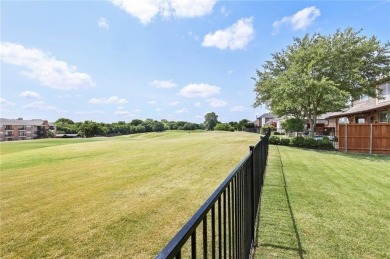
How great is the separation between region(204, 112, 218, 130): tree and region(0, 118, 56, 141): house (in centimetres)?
5125

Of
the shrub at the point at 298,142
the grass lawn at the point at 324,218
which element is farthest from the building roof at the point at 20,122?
the grass lawn at the point at 324,218

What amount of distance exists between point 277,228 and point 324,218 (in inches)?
39.5

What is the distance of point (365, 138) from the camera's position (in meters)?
16.7

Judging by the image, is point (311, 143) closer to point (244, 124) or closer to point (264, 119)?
point (244, 124)

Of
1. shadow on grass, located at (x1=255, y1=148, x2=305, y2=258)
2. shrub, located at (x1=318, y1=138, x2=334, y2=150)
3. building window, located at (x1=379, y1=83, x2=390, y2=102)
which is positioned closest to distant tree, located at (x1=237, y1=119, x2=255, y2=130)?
building window, located at (x1=379, y1=83, x2=390, y2=102)

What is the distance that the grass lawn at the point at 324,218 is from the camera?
3.18 meters

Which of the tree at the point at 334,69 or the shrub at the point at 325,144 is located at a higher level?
the tree at the point at 334,69

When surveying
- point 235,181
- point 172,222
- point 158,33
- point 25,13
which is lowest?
point 172,222

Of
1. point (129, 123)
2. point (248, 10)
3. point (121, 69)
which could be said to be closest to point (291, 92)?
point (248, 10)

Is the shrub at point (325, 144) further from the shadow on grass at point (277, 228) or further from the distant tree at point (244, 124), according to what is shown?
the distant tree at point (244, 124)

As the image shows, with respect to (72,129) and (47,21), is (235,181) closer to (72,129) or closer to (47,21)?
(47,21)

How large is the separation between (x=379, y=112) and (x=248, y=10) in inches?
618

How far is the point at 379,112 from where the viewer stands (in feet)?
68.0

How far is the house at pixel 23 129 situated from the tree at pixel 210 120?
51.2 metres
